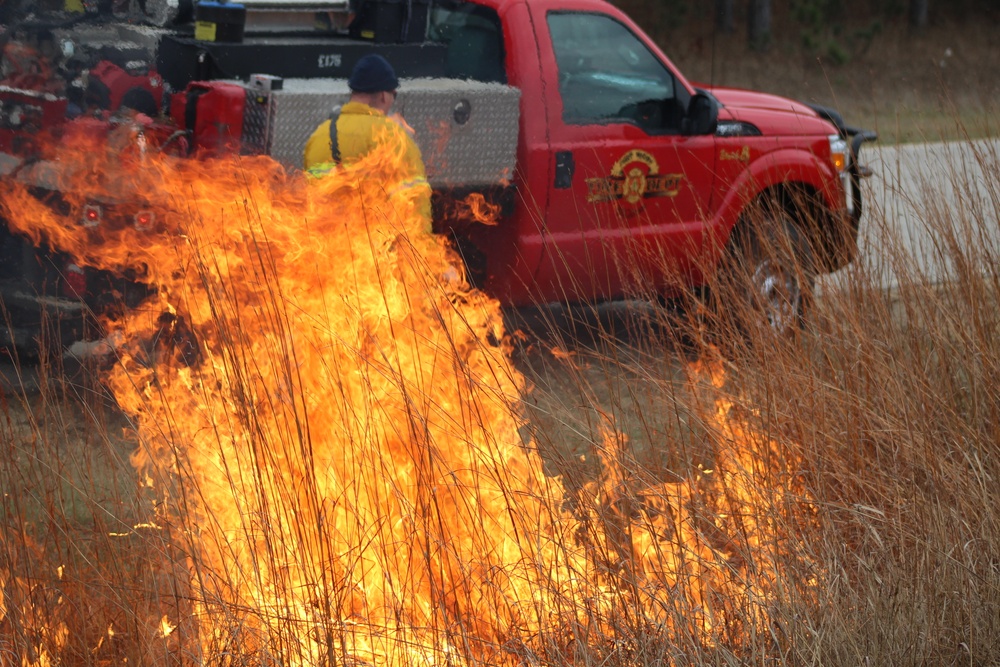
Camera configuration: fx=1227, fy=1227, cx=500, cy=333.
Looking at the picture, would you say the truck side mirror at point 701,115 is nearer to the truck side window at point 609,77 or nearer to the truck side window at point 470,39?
the truck side window at point 609,77

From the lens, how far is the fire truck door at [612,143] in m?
6.73

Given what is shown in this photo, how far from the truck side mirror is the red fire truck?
0.01 m

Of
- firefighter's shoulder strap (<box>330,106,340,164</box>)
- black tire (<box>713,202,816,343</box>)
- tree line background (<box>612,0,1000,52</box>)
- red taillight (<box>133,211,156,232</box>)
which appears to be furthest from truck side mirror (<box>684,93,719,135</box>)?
tree line background (<box>612,0,1000,52</box>)

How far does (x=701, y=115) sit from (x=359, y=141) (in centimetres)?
239

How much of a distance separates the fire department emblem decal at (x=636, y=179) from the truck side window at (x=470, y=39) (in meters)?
0.81

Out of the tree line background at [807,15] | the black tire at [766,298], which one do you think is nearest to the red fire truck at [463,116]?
the black tire at [766,298]

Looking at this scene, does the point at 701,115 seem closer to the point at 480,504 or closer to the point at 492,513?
the point at 492,513

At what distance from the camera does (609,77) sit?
23.0 ft

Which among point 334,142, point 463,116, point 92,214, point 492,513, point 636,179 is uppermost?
point 463,116

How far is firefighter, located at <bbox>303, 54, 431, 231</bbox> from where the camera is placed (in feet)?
18.2

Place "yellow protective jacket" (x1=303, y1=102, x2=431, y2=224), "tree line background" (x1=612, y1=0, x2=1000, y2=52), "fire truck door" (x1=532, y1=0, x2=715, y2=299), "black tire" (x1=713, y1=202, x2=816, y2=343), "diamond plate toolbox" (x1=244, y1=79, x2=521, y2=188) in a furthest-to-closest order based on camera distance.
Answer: "tree line background" (x1=612, y1=0, x2=1000, y2=52) < "fire truck door" (x1=532, y1=0, x2=715, y2=299) < "diamond plate toolbox" (x1=244, y1=79, x2=521, y2=188) < "yellow protective jacket" (x1=303, y1=102, x2=431, y2=224) < "black tire" (x1=713, y1=202, x2=816, y2=343)

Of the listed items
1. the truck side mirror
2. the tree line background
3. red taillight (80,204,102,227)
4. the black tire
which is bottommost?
red taillight (80,204,102,227)

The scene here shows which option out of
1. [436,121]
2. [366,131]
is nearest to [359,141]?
[366,131]

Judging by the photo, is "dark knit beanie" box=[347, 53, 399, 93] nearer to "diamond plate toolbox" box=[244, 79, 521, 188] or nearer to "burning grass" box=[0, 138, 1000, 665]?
"diamond plate toolbox" box=[244, 79, 521, 188]
